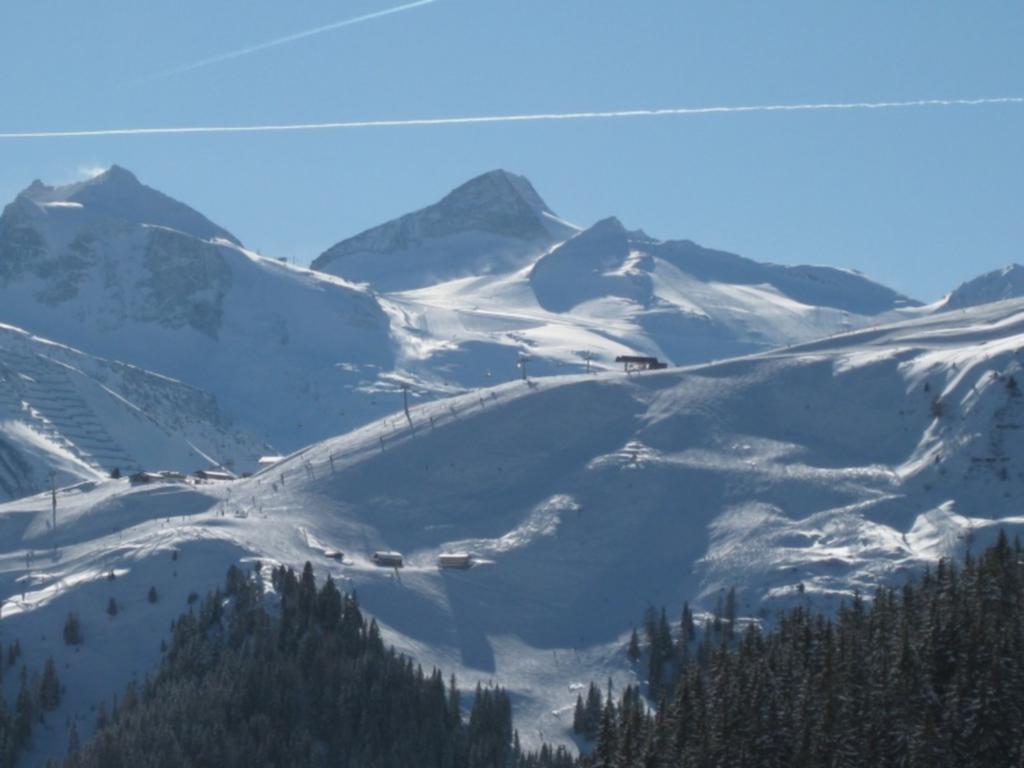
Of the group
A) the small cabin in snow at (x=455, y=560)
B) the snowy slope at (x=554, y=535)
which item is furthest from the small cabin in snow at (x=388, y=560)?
the small cabin in snow at (x=455, y=560)

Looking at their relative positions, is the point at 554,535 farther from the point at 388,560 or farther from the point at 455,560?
the point at 388,560

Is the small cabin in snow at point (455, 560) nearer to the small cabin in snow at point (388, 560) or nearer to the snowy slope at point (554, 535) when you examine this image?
the snowy slope at point (554, 535)

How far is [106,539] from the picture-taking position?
180 meters

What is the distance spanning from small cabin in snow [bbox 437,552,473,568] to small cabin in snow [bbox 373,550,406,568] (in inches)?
136

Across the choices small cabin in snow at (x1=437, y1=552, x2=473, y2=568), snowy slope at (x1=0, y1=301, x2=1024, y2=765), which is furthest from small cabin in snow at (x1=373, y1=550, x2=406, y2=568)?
small cabin in snow at (x1=437, y1=552, x2=473, y2=568)

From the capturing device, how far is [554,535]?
184 m

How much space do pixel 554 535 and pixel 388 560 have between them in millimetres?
16497

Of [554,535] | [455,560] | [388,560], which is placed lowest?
[455,560]

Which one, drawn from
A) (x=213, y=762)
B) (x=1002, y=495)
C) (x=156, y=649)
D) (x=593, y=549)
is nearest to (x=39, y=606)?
(x=156, y=649)

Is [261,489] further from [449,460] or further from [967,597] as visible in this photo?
[967,597]

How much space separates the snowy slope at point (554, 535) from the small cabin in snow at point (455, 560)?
103 cm

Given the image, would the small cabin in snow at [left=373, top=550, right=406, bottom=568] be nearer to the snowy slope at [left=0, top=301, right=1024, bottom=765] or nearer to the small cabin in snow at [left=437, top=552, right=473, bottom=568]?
the snowy slope at [left=0, top=301, right=1024, bottom=765]

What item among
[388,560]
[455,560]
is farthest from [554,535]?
[388,560]

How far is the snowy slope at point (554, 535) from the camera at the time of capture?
529 ft
